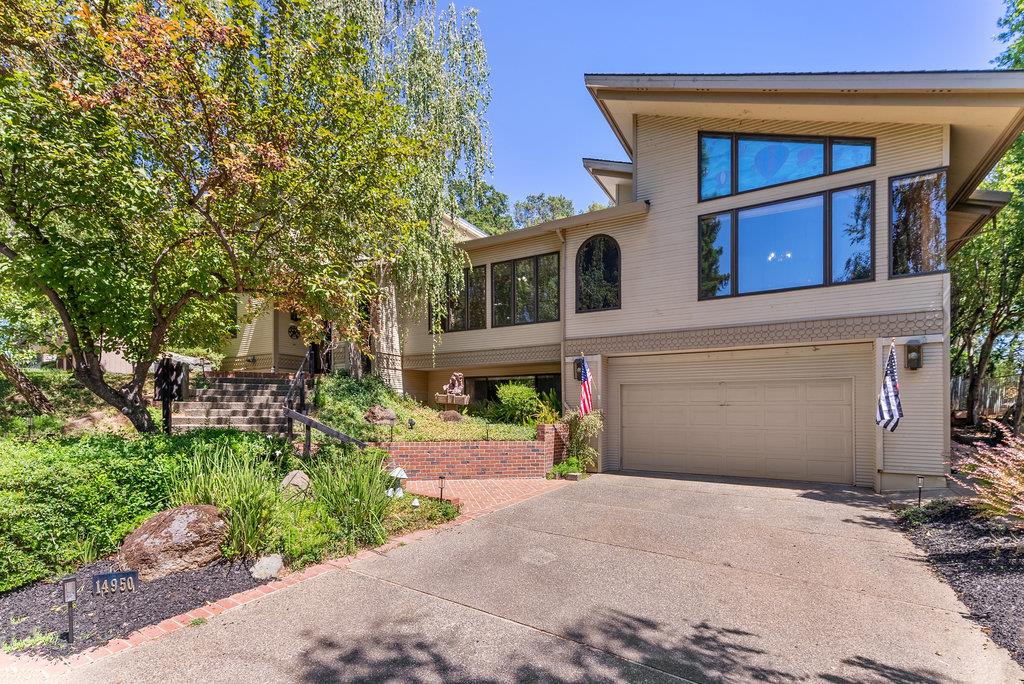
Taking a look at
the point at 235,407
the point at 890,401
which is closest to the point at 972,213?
the point at 890,401

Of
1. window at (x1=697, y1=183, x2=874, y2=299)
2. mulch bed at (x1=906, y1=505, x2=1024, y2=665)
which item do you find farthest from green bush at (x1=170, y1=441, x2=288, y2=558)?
window at (x1=697, y1=183, x2=874, y2=299)

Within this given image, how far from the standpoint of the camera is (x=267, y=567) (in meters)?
5.15

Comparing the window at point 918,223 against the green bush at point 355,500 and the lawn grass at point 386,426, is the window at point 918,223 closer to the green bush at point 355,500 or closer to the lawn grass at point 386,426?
the lawn grass at point 386,426

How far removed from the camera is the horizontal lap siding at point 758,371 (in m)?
9.39

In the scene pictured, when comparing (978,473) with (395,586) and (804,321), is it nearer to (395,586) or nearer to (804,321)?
(804,321)

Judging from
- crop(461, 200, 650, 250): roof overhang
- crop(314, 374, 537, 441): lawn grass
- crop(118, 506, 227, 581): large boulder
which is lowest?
crop(118, 506, 227, 581): large boulder

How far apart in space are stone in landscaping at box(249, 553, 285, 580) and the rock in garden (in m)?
6.06

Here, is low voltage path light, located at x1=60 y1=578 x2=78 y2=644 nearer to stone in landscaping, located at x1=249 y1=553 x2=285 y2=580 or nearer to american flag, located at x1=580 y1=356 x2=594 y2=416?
stone in landscaping, located at x1=249 y1=553 x2=285 y2=580

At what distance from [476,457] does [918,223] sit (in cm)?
905

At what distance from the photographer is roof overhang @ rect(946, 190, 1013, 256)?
10.3 m

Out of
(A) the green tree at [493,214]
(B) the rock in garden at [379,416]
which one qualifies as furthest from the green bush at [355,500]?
(A) the green tree at [493,214]

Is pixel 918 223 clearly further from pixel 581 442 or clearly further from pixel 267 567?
pixel 267 567

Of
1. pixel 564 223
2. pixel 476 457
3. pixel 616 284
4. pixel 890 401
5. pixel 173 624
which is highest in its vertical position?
pixel 564 223

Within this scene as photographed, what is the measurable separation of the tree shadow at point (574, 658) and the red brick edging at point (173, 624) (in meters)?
1.24
